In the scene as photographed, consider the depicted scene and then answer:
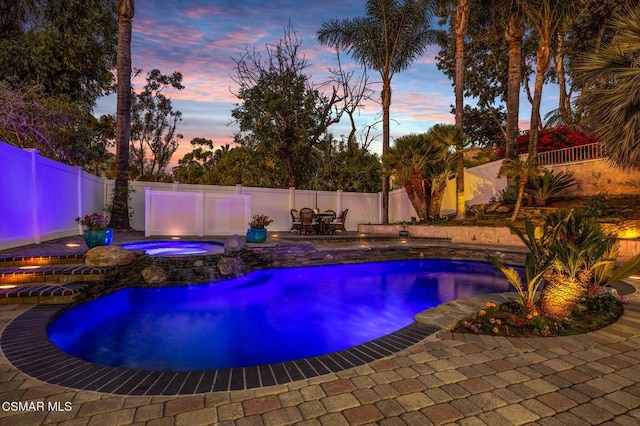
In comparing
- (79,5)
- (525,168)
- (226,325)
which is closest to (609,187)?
(525,168)

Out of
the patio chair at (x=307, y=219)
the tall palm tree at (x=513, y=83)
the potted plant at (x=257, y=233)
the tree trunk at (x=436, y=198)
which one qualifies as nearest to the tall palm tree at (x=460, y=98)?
the tree trunk at (x=436, y=198)

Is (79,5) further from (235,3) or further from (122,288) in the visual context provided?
(122,288)

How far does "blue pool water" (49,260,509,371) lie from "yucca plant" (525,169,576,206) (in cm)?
560

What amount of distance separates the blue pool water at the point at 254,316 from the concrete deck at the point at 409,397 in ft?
5.45

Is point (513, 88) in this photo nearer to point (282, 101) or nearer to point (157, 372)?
point (282, 101)

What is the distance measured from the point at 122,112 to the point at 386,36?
451 inches

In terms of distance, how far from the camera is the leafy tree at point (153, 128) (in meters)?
20.8

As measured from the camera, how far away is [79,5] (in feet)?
36.8

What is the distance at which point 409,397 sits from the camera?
6.95 feet

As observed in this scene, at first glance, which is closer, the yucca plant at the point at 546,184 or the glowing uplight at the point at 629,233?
the glowing uplight at the point at 629,233

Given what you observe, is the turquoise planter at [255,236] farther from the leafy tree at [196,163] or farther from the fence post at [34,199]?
the leafy tree at [196,163]

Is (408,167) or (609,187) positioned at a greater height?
(408,167)

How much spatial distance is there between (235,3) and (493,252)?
12.4m

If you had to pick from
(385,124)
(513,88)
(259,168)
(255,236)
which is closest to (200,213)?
(255,236)
